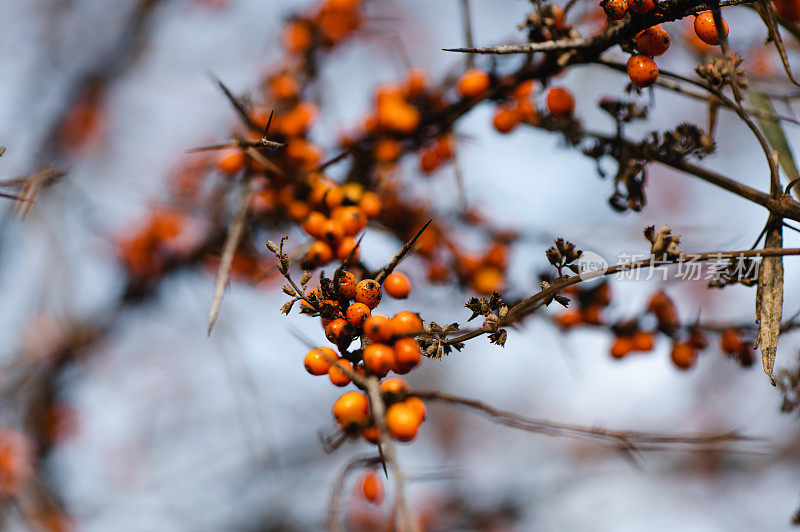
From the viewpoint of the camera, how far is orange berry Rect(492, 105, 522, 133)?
160 centimetres

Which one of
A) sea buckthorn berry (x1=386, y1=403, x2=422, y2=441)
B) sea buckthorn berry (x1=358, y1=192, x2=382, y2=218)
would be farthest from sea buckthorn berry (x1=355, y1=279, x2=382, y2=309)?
sea buckthorn berry (x1=358, y1=192, x2=382, y2=218)

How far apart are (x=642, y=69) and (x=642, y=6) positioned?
0.13 meters

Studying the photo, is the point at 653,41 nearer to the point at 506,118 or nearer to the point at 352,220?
the point at 506,118

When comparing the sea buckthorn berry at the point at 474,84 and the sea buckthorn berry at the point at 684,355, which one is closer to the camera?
the sea buckthorn berry at the point at 474,84

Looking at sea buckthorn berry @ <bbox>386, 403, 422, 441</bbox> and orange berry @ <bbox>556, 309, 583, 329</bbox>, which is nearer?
sea buckthorn berry @ <bbox>386, 403, 422, 441</bbox>

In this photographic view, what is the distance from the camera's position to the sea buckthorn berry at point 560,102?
141 cm

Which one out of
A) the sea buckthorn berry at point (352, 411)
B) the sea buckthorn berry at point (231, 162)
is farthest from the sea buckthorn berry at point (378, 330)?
the sea buckthorn berry at point (231, 162)

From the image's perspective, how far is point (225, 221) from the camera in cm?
199

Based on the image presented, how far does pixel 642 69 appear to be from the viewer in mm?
1061

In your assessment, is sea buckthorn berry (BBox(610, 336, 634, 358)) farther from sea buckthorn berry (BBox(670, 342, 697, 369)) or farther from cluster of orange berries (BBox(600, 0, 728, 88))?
cluster of orange berries (BBox(600, 0, 728, 88))

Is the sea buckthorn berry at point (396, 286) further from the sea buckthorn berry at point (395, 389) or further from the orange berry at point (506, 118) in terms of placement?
the orange berry at point (506, 118)

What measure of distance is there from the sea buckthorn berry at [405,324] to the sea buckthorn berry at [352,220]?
36cm

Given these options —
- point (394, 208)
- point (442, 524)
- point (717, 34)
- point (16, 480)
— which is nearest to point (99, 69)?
point (16, 480)

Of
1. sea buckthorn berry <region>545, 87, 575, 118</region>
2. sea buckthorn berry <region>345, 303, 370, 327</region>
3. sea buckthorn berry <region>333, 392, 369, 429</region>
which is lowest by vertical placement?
sea buckthorn berry <region>333, 392, 369, 429</region>
